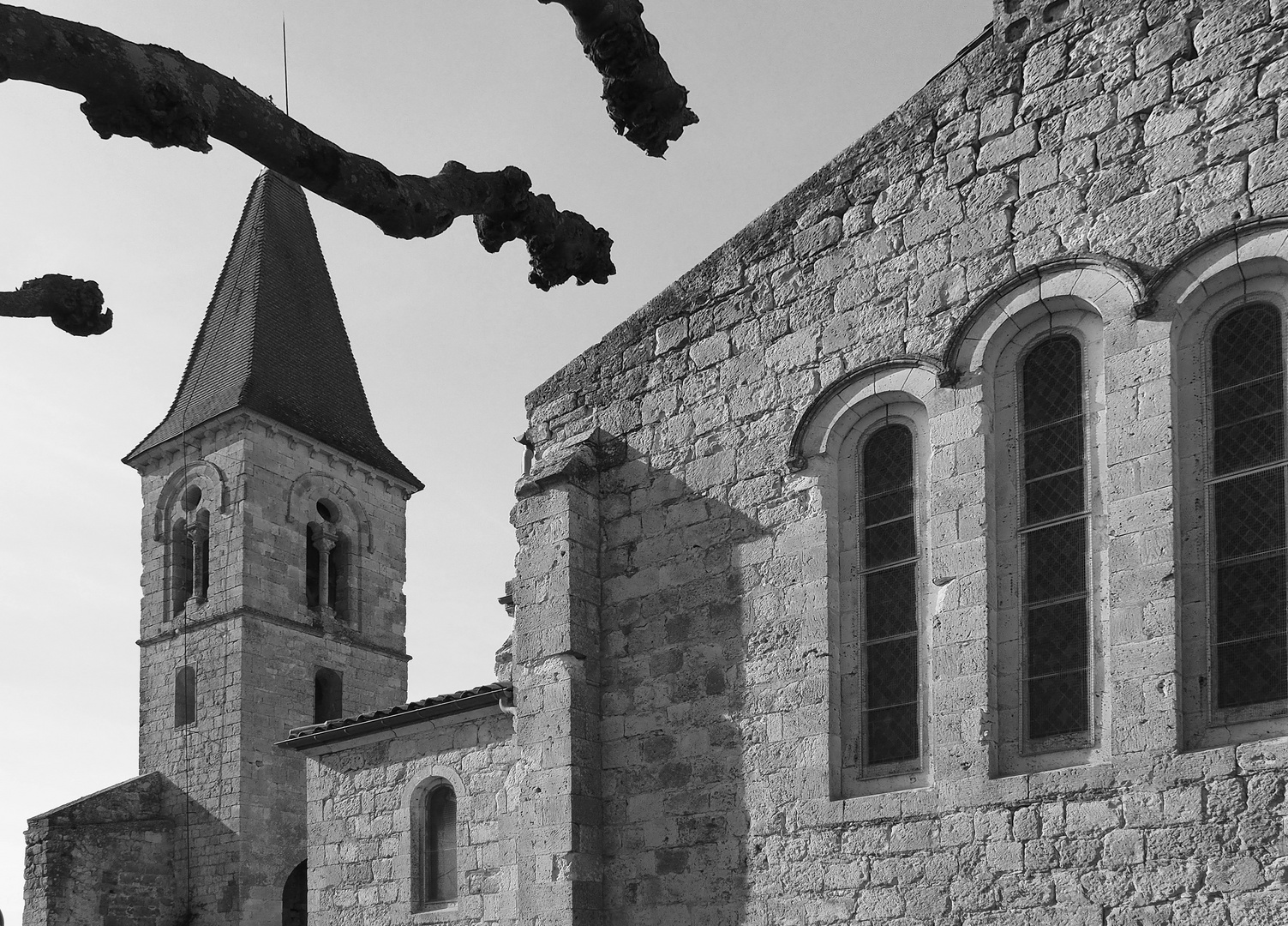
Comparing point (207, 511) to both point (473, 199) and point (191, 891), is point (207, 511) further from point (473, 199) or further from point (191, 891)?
point (473, 199)

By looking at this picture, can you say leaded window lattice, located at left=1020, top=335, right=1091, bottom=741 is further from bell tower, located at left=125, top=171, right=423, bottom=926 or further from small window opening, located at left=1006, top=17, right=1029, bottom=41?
bell tower, located at left=125, top=171, right=423, bottom=926

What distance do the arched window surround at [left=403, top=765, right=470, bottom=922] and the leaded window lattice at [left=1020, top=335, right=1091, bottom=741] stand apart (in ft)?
17.1

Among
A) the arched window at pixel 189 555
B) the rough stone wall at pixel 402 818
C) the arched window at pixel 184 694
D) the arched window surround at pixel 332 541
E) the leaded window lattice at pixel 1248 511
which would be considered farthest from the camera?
the arched window surround at pixel 332 541

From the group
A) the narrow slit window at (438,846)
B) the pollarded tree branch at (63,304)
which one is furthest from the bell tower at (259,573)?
the pollarded tree branch at (63,304)

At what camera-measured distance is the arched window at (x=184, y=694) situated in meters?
25.1

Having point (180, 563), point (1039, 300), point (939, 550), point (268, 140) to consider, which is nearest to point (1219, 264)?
point (1039, 300)

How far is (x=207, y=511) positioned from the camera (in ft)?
86.5

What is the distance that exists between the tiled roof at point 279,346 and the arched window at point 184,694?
4446 millimetres

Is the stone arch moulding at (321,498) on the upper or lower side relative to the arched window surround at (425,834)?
upper

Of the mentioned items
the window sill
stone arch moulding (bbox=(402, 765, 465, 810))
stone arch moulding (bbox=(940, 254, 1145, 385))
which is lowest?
the window sill

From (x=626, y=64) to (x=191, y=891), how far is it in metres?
21.9

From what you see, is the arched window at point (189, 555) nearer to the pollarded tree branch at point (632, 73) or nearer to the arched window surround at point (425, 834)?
the arched window surround at point (425, 834)

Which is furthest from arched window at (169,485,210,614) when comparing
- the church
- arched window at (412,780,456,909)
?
the church

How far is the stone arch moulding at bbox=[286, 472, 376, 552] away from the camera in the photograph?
2653cm
